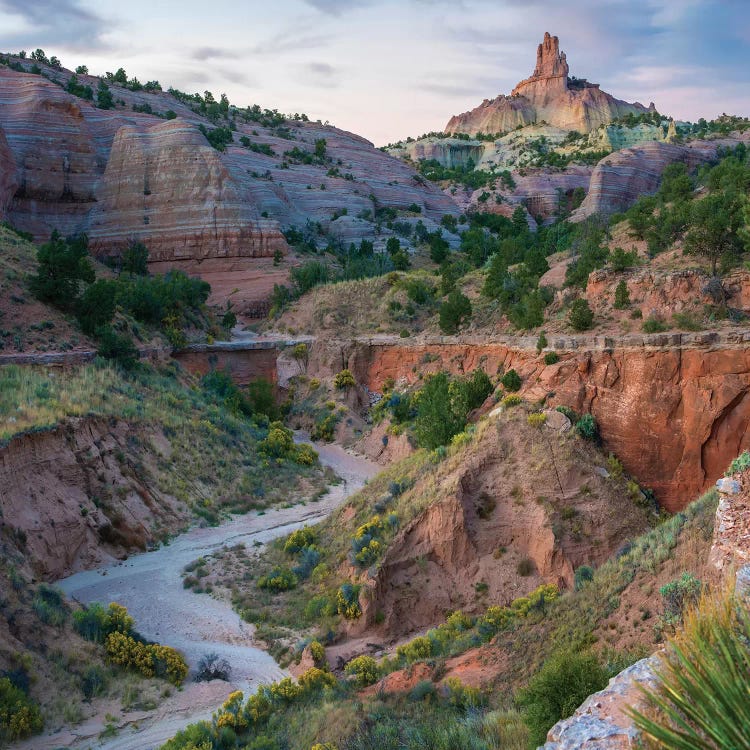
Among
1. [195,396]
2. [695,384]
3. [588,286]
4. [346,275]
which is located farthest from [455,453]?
[346,275]

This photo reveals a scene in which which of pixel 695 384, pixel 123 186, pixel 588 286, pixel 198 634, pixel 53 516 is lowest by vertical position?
pixel 198 634

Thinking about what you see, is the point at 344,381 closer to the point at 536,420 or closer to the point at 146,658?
the point at 536,420

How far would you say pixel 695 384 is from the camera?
21.6 meters

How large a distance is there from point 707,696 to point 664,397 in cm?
1926

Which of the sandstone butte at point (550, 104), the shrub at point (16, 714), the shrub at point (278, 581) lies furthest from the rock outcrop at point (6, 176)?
the sandstone butte at point (550, 104)

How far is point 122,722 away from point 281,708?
2.84 meters

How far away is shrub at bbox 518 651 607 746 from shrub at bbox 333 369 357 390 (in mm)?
31927

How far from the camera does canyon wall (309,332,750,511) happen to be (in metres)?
20.9

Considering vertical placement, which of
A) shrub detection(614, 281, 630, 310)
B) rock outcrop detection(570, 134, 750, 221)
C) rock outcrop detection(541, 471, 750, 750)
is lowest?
rock outcrop detection(541, 471, 750, 750)

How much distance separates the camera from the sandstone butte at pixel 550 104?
139250 millimetres

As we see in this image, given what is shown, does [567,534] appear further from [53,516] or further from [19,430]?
[19,430]

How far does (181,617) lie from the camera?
18.0m

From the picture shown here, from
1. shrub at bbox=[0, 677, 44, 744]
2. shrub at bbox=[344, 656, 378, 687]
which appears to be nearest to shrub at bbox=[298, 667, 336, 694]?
shrub at bbox=[344, 656, 378, 687]

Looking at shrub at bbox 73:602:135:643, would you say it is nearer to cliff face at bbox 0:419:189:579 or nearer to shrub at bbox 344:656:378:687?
cliff face at bbox 0:419:189:579
